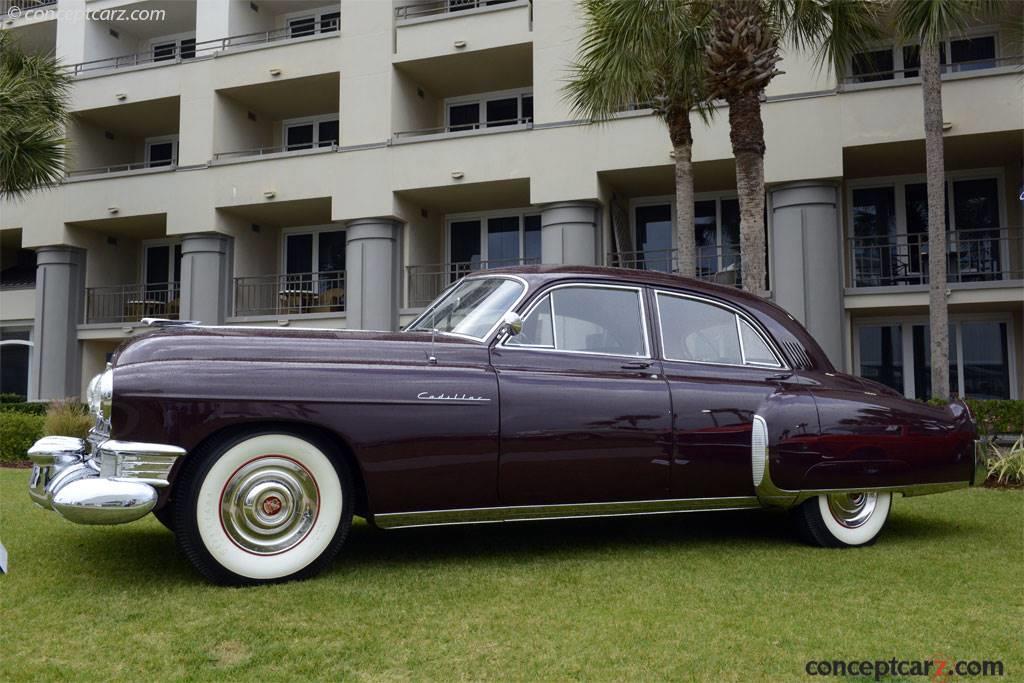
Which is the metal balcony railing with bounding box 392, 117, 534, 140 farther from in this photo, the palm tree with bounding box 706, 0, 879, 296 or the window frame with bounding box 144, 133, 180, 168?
the window frame with bounding box 144, 133, 180, 168

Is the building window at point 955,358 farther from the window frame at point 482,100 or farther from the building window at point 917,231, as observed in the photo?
the window frame at point 482,100

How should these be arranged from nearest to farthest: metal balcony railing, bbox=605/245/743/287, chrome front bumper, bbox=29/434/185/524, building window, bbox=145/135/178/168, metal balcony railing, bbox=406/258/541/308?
1. chrome front bumper, bbox=29/434/185/524
2. metal balcony railing, bbox=605/245/743/287
3. metal balcony railing, bbox=406/258/541/308
4. building window, bbox=145/135/178/168

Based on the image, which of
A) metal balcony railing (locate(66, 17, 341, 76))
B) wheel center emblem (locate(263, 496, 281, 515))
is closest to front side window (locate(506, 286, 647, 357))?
wheel center emblem (locate(263, 496, 281, 515))

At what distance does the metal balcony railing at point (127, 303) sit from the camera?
2070 centimetres

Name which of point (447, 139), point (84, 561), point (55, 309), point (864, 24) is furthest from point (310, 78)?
point (84, 561)

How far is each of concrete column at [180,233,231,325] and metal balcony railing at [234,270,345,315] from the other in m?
0.47

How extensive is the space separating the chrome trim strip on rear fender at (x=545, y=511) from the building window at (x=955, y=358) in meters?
12.4

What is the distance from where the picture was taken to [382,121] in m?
17.7

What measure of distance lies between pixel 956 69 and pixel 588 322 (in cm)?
1438

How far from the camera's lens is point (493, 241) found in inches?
739

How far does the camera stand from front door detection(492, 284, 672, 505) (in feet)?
14.7

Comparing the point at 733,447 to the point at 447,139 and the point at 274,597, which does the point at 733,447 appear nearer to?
the point at 274,597

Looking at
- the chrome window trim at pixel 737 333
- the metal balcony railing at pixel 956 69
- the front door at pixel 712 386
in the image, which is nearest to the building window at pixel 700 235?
the metal balcony railing at pixel 956 69

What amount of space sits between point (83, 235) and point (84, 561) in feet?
60.3
